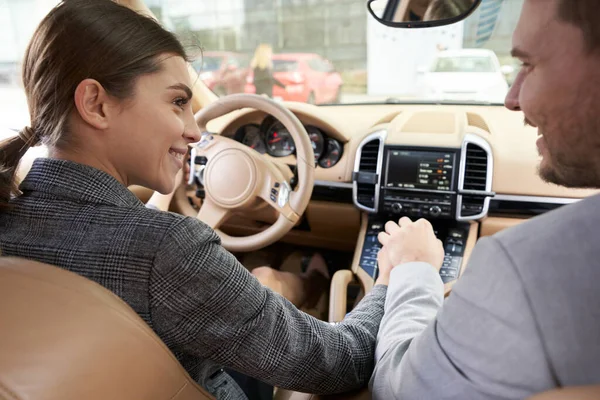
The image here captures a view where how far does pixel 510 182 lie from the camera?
82.0 inches

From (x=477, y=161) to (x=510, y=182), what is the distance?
0.15m

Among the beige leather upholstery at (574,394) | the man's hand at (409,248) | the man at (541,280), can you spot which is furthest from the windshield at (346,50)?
the beige leather upholstery at (574,394)

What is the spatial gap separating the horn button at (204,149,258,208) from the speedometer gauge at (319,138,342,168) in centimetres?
50

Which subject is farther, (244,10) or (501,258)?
(244,10)

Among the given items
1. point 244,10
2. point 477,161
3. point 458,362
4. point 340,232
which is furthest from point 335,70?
point 458,362

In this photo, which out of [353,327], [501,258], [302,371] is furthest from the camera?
[353,327]

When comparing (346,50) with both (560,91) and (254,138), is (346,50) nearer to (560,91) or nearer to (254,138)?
(254,138)

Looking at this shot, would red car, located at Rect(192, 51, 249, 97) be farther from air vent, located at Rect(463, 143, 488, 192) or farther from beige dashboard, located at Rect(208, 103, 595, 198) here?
air vent, located at Rect(463, 143, 488, 192)

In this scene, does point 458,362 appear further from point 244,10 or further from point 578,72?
point 244,10

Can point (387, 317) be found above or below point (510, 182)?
above

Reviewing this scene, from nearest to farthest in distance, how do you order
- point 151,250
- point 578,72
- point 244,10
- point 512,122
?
point 578,72 → point 151,250 → point 512,122 → point 244,10

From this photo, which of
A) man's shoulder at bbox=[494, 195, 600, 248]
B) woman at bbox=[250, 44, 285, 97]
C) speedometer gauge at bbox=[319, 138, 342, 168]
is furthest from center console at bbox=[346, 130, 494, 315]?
woman at bbox=[250, 44, 285, 97]

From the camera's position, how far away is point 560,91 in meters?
0.74

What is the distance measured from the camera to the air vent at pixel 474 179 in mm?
2061
